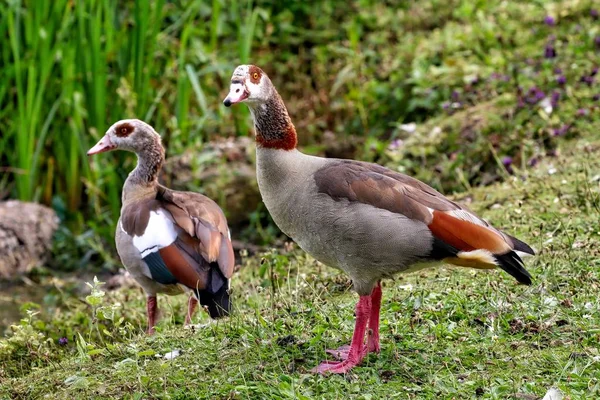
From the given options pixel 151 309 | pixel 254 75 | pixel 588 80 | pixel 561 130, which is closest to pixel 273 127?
pixel 254 75

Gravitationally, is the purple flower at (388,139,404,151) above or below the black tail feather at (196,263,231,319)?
above

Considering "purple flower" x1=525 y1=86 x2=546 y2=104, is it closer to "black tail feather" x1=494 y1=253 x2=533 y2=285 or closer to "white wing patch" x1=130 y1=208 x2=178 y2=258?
"white wing patch" x1=130 y1=208 x2=178 y2=258

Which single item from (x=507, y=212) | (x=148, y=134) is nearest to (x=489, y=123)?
(x=507, y=212)

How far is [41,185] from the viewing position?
8.58 metres

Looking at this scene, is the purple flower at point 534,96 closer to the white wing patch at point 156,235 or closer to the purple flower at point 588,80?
the purple flower at point 588,80

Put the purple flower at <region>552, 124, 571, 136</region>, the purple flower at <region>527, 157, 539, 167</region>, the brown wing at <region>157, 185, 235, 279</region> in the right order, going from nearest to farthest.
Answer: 1. the brown wing at <region>157, 185, 235, 279</region>
2. the purple flower at <region>527, 157, 539, 167</region>
3. the purple flower at <region>552, 124, 571, 136</region>

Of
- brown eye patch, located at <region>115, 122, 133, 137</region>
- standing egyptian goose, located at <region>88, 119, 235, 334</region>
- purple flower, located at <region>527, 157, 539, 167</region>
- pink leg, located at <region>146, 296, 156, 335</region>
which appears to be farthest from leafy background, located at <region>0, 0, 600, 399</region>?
brown eye patch, located at <region>115, 122, 133, 137</region>

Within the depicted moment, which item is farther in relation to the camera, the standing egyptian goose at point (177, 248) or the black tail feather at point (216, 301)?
the standing egyptian goose at point (177, 248)

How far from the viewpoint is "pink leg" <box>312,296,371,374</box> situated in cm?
397

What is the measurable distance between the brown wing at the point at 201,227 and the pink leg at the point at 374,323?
42.8 inches

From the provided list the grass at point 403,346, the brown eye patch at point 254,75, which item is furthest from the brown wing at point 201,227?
the brown eye patch at point 254,75

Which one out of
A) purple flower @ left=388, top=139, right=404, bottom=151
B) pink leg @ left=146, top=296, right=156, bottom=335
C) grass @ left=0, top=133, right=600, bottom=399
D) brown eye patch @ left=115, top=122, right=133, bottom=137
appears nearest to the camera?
grass @ left=0, top=133, right=600, bottom=399

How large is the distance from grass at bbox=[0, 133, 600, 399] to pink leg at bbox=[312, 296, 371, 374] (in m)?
0.05

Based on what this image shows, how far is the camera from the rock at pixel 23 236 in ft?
25.6
